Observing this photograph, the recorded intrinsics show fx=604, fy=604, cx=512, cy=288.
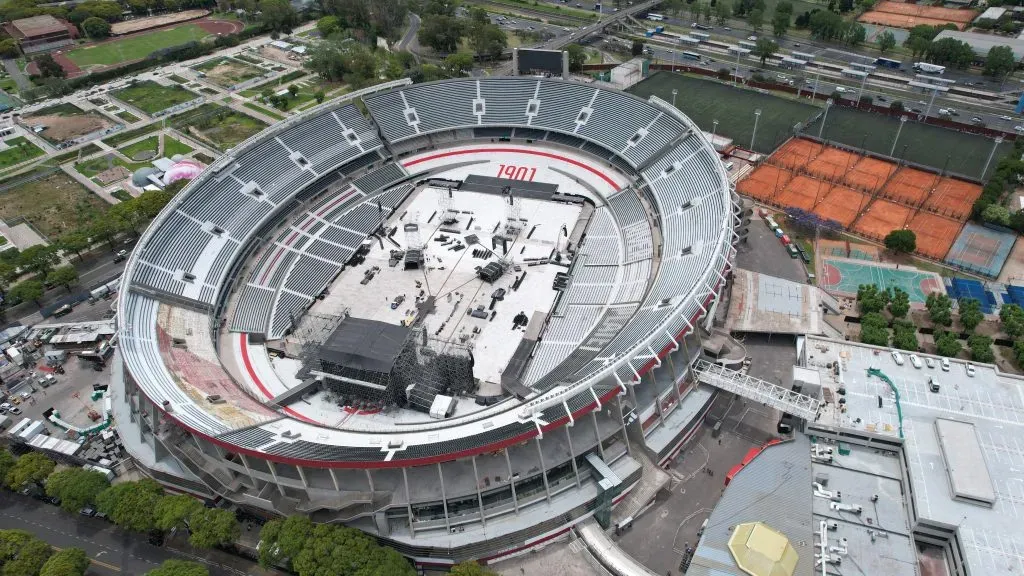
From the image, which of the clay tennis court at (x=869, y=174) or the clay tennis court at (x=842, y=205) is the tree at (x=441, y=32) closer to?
the clay tennis court at (x=869, y=174)

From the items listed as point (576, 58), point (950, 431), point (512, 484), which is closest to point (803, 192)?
point (950, 431)

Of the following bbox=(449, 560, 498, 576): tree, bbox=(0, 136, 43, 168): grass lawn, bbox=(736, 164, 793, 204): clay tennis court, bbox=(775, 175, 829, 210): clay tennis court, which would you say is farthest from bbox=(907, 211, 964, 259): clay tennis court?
bbox=(0, 136, 43, 168): grass lawn

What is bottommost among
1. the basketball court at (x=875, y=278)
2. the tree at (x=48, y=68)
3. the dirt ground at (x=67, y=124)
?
the basketball court at (x=875, y=278)

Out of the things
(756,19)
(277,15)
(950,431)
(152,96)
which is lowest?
(950,431)

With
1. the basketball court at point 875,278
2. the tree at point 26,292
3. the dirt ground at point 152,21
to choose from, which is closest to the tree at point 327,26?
the dirt ground at point 152,21

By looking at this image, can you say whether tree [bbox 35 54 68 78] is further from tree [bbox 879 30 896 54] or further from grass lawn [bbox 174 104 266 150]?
tree [bbox 879 30 896 54]

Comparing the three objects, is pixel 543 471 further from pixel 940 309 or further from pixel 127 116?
pixel 127 116
